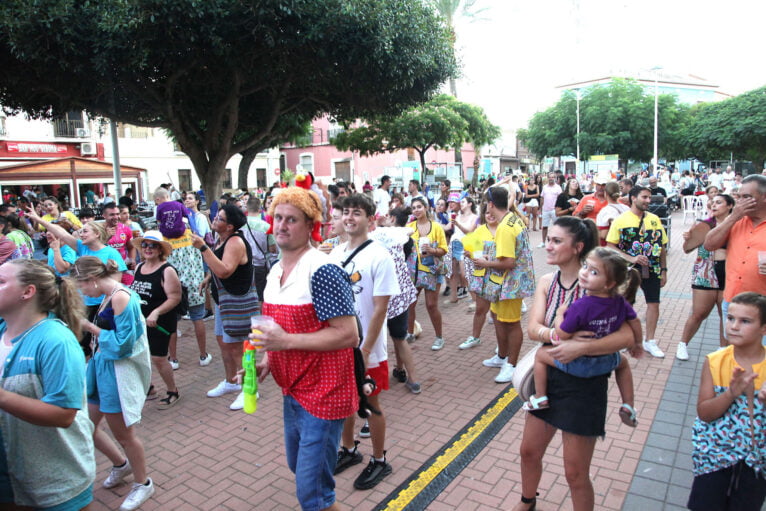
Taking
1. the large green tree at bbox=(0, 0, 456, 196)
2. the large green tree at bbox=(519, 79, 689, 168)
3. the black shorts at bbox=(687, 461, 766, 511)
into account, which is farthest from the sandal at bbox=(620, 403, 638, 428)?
the large green tree at bbox=(519, 79, 689, 168)

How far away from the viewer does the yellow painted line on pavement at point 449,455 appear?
334 centimetres

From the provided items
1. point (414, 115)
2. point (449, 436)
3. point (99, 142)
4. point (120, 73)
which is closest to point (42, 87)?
point (120, 73)

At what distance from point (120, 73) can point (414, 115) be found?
16.5 metres

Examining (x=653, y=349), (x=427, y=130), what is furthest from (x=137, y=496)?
(x=427, y=130)

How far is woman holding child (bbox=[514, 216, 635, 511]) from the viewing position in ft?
8.40

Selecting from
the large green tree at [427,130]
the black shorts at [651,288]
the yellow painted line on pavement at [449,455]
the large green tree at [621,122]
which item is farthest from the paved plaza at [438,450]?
the large green tree at [621,122]

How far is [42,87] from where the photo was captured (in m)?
11.4

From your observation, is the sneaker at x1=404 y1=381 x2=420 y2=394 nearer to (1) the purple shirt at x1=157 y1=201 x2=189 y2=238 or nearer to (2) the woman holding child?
(2) the woman holding child

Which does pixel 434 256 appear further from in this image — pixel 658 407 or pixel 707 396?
pixel 707 396

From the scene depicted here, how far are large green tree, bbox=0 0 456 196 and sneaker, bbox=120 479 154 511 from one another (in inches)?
336

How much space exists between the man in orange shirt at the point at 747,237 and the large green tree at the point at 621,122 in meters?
32.0

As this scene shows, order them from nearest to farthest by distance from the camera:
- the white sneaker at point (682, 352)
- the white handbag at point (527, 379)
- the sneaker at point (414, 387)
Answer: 1. the white handbag at point (527, 379)
2. the sneaker at point (414, 387)
3. the white sneaker at point (682, 352)

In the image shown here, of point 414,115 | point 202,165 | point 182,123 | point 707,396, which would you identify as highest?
point 414,115

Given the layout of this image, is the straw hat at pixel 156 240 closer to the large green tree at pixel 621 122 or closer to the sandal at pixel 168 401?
the sandal at pixel 168 401
